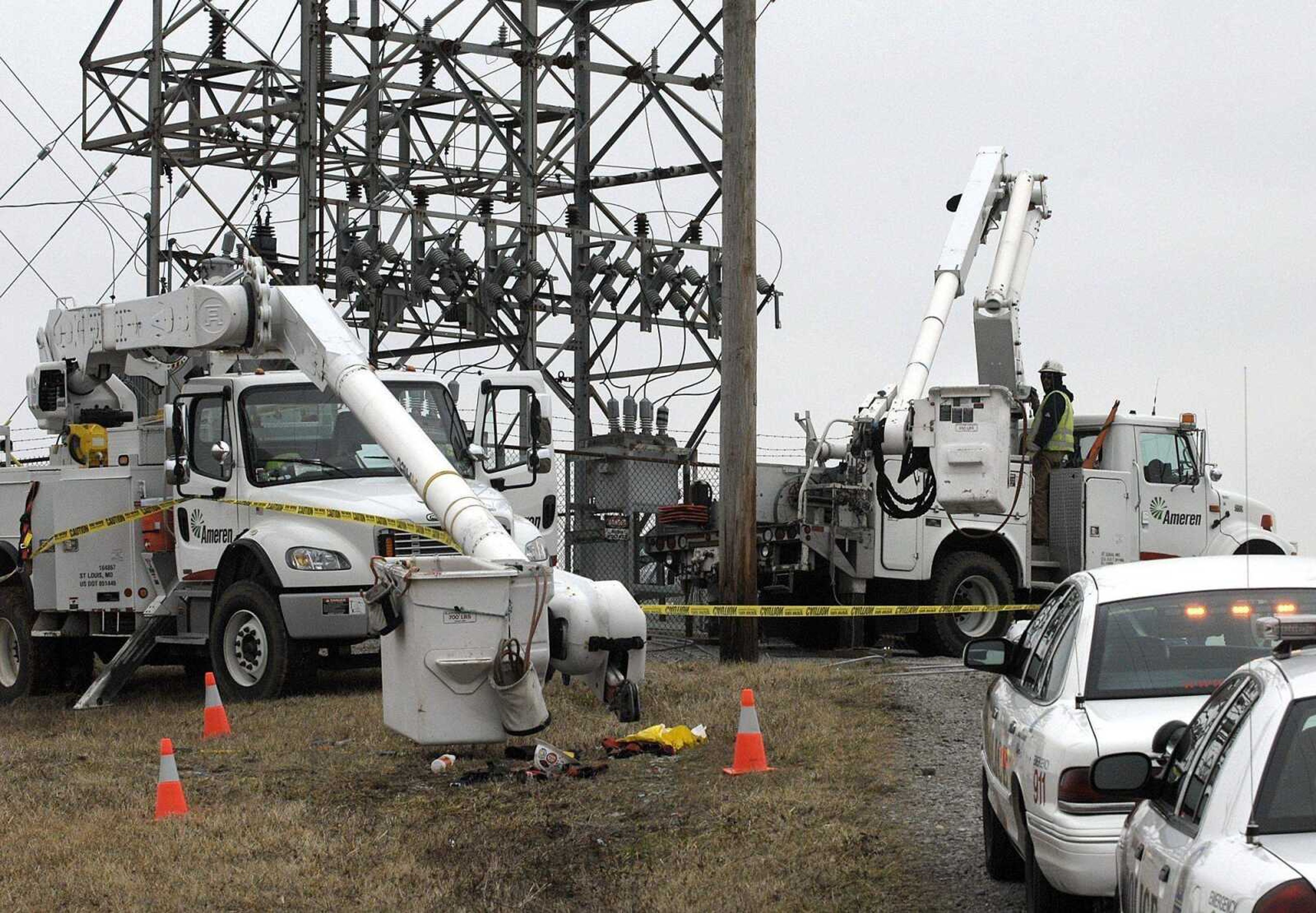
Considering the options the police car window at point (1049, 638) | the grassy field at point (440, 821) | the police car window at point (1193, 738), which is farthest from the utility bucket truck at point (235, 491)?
the police car window at point (1193, 738)

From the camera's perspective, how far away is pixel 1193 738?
549 centimetres

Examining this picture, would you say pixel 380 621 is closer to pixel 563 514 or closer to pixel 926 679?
pixel 926 679

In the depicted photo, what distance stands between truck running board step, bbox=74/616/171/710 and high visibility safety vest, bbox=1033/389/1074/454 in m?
8.48

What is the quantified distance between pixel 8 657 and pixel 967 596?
910 cm

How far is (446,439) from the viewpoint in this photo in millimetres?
16109

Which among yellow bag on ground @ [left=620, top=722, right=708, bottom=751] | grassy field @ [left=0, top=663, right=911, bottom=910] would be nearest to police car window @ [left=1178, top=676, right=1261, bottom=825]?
grassy field @ [left=0, top=663, right=911, bottom=910]

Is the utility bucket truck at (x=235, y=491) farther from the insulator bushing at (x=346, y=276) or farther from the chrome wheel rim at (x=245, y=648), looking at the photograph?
the insulator bushing at (x=346, y=276)

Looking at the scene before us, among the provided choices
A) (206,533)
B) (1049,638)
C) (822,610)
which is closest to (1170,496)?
(822,610)

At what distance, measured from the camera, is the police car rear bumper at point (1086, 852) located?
629cm

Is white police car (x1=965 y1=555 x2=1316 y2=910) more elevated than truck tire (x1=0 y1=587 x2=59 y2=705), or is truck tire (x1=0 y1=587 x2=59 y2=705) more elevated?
white police car (x1=965 y1=555 x2=1316 y2=910)

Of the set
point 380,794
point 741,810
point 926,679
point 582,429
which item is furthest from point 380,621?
point 582,429

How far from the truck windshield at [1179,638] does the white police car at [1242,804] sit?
4.09 ft

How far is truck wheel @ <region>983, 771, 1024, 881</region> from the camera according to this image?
320 inches

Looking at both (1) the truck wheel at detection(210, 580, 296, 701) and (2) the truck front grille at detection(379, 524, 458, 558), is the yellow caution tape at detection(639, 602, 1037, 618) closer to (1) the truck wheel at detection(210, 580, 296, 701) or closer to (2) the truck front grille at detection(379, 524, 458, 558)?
(2) the truck front grille at detection(379, 524, 458, 558)
